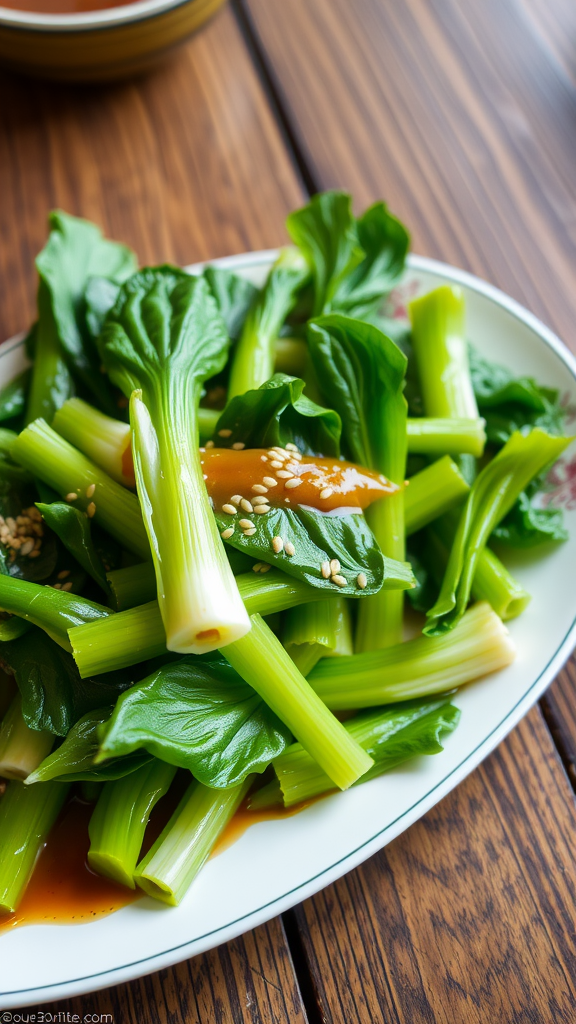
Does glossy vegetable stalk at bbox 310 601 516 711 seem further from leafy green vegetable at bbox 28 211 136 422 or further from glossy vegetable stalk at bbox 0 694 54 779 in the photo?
leafy green vegetable at bbox 28 211 136 422

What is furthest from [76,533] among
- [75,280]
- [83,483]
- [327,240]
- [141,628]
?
[327,240]

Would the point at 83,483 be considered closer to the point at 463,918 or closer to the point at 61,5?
the point at 463,918

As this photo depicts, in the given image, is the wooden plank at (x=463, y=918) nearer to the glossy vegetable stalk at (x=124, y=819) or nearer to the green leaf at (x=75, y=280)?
the glossy vegetable stalk at (x=124, y=819)

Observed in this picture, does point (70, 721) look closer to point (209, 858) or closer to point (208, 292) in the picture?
point (209, 858)

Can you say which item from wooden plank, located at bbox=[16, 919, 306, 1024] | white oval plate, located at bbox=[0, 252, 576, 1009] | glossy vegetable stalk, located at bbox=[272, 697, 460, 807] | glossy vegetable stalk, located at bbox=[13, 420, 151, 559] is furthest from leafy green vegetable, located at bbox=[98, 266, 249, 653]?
wooden plank, located at bbox=[16, 919, 306, 1024]

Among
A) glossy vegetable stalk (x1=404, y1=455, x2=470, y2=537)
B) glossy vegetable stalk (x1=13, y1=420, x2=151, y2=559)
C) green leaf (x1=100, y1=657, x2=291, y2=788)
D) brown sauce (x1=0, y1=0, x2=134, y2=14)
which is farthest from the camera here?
brown sauce (x1=0, y1=0, x2=134, y2=14)

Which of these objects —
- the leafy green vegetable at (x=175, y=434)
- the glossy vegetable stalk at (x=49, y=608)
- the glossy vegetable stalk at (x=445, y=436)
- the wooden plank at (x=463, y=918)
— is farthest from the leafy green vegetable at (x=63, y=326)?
the wooden plank at (x=463, y=918)
